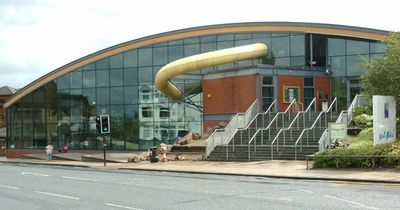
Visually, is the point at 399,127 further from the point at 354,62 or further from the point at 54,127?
the point at 54,127

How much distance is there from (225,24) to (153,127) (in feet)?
38.0

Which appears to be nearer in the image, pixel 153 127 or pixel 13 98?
pixel 153 127

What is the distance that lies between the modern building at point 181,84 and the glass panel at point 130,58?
0.10 m

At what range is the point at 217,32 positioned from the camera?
50156 millimetres

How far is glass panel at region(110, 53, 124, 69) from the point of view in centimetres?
5512

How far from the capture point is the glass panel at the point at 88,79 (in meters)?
56.8

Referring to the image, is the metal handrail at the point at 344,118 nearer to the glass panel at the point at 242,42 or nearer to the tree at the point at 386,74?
the tree at the point at 386,74

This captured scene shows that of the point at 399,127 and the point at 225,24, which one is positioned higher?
the point at 225,24

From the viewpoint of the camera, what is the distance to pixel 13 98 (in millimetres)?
65688

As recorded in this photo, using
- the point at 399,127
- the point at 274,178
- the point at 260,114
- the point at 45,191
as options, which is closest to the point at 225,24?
the point at 260,114

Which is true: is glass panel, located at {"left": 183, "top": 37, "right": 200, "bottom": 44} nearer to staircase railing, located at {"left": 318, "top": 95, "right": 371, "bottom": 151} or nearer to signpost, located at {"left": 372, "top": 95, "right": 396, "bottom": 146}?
staircase railing, located at {"left": 318, "top": 95, "right": 371, "bottom": 151}

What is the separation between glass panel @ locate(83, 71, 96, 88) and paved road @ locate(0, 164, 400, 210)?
35.7 metres

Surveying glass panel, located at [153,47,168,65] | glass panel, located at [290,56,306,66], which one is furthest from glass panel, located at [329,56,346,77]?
glass panel, located at [153,47,168,65]

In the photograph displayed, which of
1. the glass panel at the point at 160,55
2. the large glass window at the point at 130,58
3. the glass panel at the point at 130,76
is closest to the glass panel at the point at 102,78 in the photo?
the glass panel at the point at 130,76
